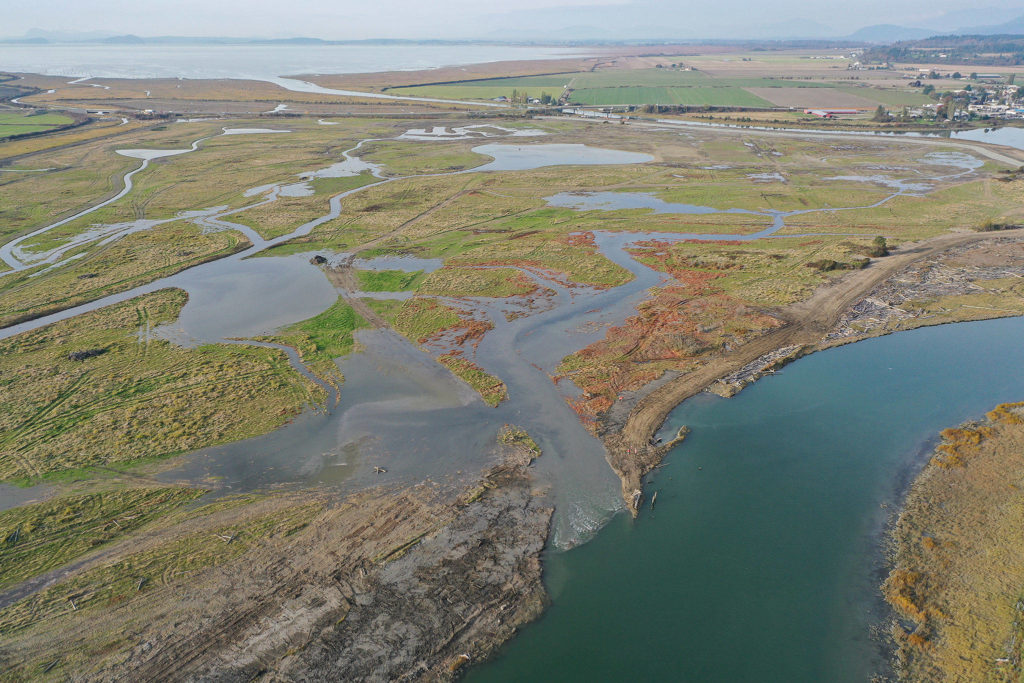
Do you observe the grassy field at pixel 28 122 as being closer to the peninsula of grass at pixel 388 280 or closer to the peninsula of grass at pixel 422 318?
the peninsula of grass at pixel 388 280

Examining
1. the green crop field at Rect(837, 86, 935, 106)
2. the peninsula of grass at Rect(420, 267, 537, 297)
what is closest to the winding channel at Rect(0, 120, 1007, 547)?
the peninsula of grass at Rect(420, 267, 537, 297)

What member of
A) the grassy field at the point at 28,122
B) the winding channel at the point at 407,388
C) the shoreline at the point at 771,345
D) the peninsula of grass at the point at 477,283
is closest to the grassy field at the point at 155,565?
the winding channel at the point at 407,388

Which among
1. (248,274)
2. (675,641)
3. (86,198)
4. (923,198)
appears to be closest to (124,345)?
(248,274)

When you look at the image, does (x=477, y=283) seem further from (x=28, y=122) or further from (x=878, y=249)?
(x=28, y=122)

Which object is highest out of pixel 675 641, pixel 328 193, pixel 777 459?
pixel 328 193

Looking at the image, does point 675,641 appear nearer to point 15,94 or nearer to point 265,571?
point 265,571
